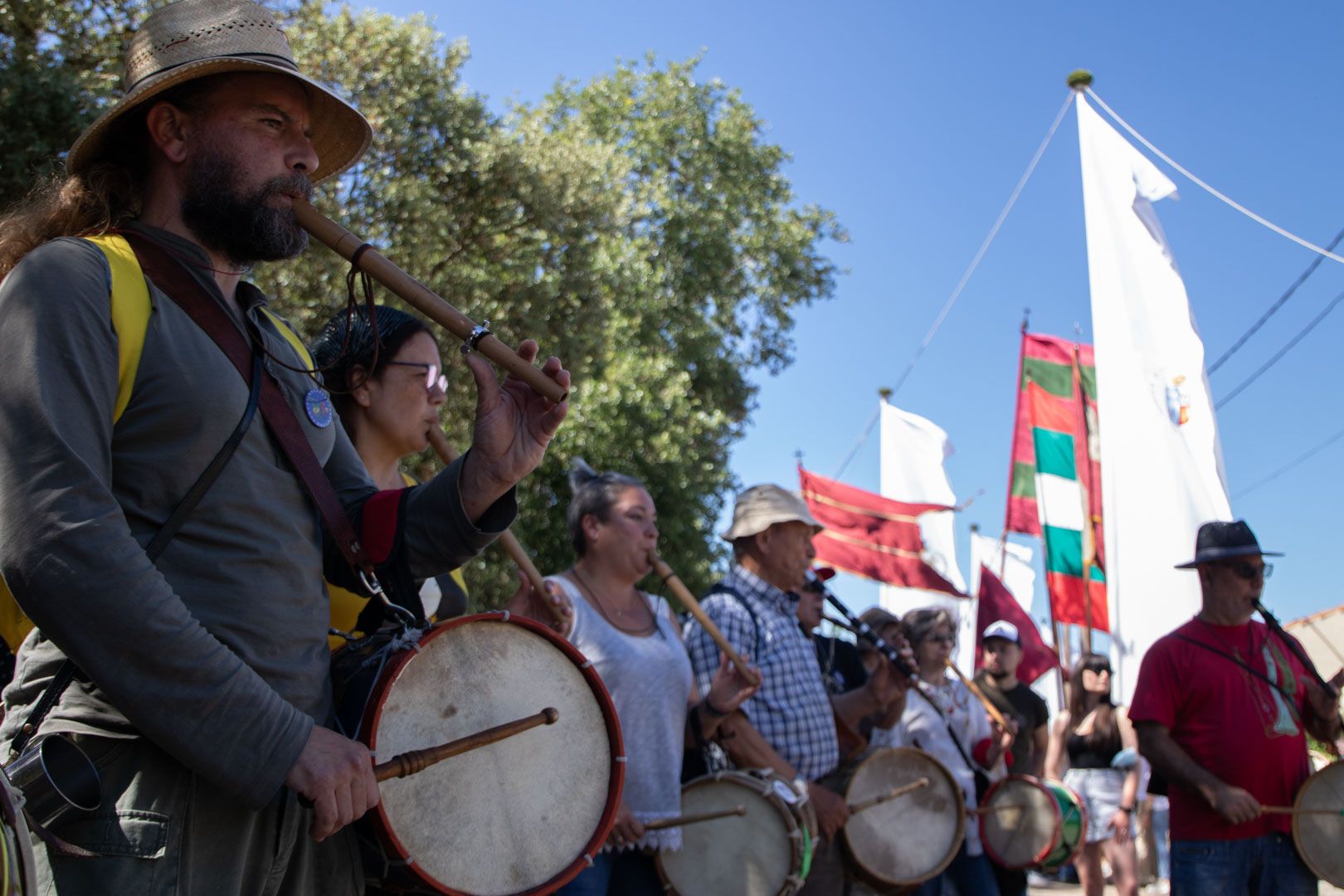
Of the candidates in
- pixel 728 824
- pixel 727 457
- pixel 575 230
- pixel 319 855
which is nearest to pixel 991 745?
pixel 728 824

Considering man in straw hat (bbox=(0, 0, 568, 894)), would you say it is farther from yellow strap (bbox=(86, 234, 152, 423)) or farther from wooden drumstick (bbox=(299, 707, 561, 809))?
wooden drumstick (bbox=(299, 707, 561, 809))

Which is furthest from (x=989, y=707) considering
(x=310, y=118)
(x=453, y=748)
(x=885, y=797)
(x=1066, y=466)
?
(x=310, y=118)

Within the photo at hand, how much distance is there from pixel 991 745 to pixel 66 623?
7.44 metres

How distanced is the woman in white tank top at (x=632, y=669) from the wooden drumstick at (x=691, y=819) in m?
0.03

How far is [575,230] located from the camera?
15867 mm

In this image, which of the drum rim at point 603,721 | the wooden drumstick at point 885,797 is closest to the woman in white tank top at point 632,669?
the wooden drumstick at point 885,797

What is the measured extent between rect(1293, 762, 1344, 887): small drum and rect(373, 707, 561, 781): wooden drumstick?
421 cm

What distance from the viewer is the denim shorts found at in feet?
18.5

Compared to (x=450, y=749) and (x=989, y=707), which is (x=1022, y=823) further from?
(x=450, y=749)

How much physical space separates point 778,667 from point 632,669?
3.64 feet

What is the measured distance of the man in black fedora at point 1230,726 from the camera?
223 inches

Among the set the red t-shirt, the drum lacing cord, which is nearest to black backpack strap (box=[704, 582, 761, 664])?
the red t-shirt

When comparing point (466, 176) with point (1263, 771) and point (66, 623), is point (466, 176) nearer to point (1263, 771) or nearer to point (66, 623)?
point (1263, 771)

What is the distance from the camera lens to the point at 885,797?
247 inches
